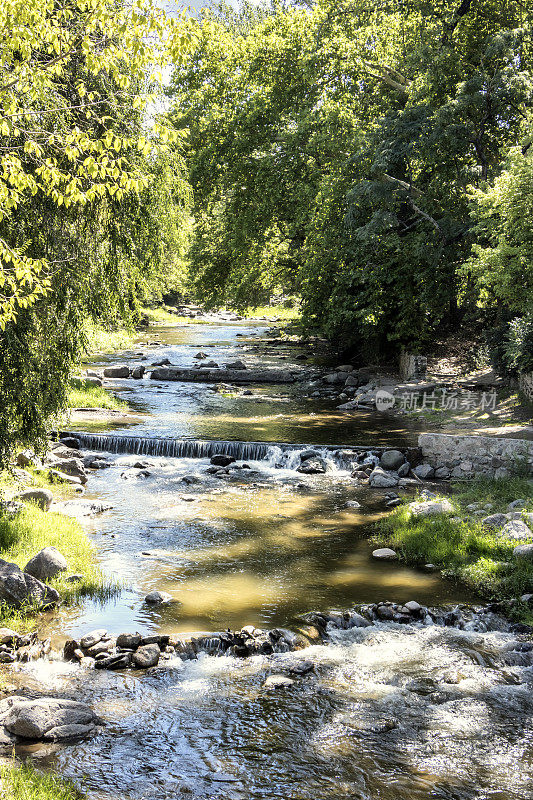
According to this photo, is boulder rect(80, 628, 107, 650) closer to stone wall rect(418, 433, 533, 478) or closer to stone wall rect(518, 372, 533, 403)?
stone wall rect(418, 433, 533, 478)

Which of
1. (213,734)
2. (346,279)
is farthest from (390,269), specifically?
(213,734)

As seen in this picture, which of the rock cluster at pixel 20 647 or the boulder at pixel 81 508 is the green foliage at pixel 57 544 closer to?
the boulder at pixel 81 508

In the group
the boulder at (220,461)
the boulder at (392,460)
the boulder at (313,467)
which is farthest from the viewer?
the boulder at (220,461)

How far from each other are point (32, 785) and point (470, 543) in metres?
7.15

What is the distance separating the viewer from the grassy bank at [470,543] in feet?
29.5

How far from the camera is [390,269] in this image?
2328 centimetres

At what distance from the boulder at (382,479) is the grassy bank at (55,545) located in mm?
6272

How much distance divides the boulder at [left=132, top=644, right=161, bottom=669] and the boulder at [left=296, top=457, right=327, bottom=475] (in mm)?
8289

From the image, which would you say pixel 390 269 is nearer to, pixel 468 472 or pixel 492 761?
pixel 468 472

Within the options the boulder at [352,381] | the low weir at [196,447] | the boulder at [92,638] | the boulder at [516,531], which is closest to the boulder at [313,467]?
the low weir at [196,447]

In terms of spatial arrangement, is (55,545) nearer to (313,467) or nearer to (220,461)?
(220,461)

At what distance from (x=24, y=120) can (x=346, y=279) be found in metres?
17.1

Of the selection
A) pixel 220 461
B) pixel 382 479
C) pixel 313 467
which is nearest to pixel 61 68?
pixel 382 479

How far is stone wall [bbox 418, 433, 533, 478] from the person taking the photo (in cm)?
1316
